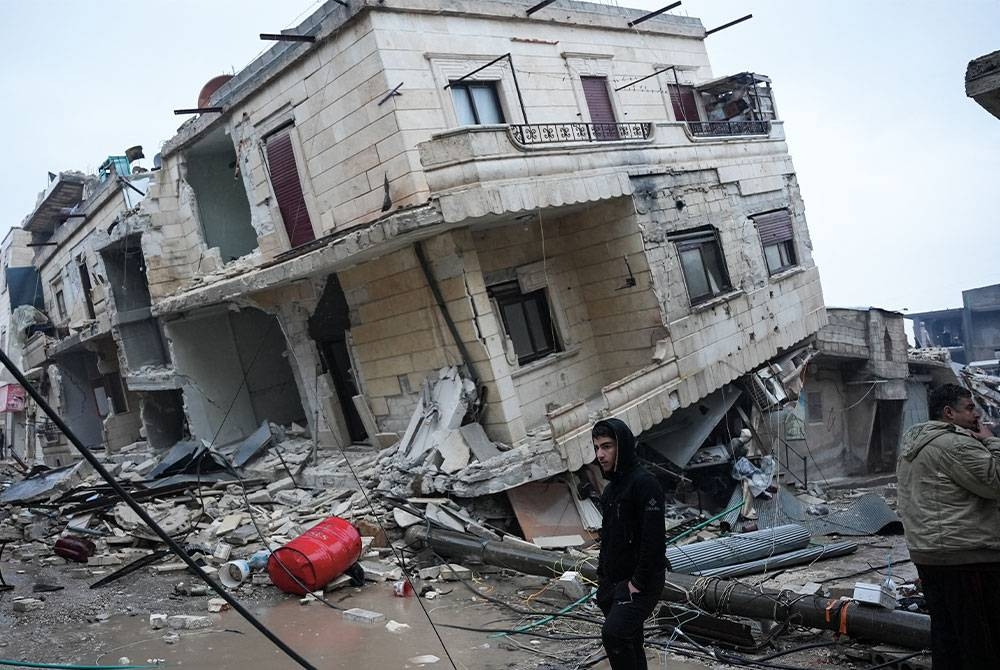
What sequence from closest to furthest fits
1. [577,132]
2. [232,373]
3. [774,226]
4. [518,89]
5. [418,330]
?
[418,330]
[577,132]
[518,89]
[774,226]
[232,373]

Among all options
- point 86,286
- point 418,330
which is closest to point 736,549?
point 418,330

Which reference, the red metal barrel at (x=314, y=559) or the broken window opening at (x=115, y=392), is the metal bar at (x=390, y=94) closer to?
the red metal barrel at (x=314, y=559)

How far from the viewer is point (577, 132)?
1172cm

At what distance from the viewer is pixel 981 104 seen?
430 centimetres

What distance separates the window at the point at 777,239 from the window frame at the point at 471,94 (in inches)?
238

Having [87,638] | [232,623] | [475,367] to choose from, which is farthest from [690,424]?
[87,638]

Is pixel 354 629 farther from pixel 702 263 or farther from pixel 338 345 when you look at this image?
pixel 702 263

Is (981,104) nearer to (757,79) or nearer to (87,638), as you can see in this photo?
(87,638)

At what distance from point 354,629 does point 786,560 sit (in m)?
4.75

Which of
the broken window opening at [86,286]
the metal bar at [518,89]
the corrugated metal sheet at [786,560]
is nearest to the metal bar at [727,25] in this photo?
the metal bar at [518,89]

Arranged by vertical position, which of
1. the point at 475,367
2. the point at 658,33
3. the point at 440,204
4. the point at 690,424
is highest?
the point at 658,33

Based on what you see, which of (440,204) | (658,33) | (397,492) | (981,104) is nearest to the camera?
(981,104)

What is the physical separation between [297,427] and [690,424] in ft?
26.1

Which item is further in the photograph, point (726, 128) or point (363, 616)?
point (726, 128)
